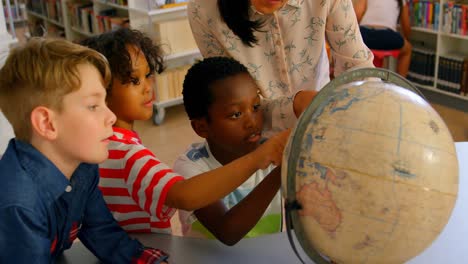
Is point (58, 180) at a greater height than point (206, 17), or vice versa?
point (206, 17)

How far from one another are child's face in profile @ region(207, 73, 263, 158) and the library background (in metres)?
2.98

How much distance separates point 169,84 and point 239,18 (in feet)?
10.5

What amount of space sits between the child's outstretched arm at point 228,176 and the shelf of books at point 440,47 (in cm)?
420

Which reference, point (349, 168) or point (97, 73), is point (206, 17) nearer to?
point (97, 73)

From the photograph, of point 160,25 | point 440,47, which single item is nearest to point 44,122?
point 160,25

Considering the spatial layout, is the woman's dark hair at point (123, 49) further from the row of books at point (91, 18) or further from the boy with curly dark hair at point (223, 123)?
the row of books at point (91, 18)

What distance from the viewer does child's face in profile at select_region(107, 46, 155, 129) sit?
59.1 inches

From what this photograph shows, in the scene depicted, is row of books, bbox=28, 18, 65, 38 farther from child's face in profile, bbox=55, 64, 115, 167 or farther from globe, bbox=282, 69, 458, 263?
globe, bbox=282, 69, 458, 263

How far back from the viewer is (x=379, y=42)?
4922 millimetres

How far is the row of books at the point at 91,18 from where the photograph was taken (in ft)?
17.7

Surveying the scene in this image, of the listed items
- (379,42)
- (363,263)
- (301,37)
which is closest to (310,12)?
(301,37)

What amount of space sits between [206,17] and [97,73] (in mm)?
722

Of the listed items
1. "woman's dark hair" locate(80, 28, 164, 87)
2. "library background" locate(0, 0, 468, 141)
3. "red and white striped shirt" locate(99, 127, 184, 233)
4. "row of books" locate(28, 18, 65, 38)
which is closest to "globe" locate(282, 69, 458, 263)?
"red and white striped shirt" locate(99, 127, 184, 233)

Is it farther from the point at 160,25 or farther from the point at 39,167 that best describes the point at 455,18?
the point at 39,167
